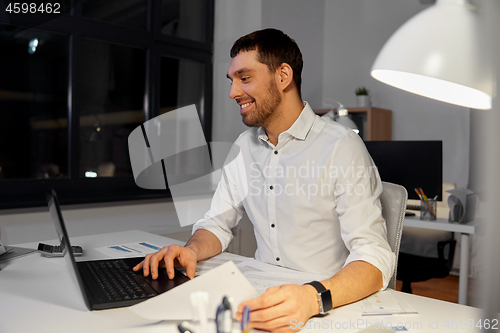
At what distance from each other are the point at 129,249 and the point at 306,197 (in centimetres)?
56

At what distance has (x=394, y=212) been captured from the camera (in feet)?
3.45

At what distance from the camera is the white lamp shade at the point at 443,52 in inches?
19.7

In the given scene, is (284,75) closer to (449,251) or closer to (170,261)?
(170,261)

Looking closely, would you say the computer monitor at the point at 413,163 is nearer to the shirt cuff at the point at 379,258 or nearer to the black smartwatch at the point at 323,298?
the shirt cuff at the point at 379,258

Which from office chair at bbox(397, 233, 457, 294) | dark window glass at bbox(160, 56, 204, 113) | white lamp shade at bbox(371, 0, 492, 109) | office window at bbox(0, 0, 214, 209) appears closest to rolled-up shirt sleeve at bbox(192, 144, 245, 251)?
white lamp shade at bbox(371, 0, 492, 109)

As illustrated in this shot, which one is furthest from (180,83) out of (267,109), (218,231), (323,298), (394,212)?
(323,298)

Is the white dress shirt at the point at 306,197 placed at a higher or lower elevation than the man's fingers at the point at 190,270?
higher

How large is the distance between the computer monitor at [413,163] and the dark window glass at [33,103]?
1891 millimetres

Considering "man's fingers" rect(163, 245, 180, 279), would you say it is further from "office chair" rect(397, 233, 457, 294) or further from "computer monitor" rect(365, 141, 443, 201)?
"computer monitor" rect(365, 141, 443, 201)

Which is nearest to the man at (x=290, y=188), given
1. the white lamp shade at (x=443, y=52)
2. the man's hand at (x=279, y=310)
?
the man's hand at (x=279, y=310)

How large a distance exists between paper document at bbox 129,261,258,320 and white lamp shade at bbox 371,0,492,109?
40 centimetres

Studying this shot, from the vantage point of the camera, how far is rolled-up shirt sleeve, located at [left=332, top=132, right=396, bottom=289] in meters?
0.91

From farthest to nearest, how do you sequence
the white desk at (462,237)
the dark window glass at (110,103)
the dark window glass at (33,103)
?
the dark window glass at (110,103)
the dark window glass at (33,103)
the white desk at (462,237)

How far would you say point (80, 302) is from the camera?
0.77 metres
